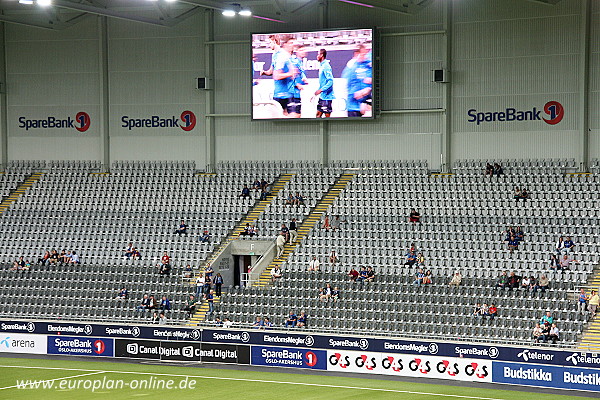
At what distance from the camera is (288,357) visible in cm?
3575

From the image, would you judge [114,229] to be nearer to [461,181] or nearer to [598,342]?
[461,181]

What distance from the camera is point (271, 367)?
118 ft

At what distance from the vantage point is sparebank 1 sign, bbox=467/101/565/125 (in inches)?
1756

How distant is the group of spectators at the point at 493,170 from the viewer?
148ft

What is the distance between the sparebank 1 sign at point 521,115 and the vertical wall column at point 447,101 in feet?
3.34

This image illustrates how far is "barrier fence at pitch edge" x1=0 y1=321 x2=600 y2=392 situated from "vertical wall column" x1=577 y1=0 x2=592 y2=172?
1471 cm

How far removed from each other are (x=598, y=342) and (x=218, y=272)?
685 inches

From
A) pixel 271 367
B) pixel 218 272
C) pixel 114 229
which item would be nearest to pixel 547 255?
pixel 271 367

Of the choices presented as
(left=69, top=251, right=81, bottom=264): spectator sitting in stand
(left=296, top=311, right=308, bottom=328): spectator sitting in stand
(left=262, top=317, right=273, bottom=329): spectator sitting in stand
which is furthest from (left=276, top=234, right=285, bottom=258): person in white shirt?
(left=69, top=251, right=81, bottom=264): spectator sitting in stand

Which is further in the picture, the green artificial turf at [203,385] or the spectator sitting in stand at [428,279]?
the spectator sitting in stand at [428,279]

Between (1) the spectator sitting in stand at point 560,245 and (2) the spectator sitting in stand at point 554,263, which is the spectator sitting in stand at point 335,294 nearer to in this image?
(2) the spectator sitting in stand at point 554,263

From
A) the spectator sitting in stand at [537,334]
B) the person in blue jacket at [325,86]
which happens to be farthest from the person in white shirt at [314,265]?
the spectator sitting in stand at [537,334]

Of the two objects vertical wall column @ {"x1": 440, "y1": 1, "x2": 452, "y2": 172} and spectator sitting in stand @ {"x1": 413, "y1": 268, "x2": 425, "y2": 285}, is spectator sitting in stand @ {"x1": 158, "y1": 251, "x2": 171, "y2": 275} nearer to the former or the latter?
spectator sitting in stand @ {"x1": 413, "y1": 268, "x2": 425, "y2": 285}

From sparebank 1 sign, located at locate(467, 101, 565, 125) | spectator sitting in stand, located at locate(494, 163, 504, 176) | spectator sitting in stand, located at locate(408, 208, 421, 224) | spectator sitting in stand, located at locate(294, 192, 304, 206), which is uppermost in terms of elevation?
sparebank 1 sign, located at locate(467, 101, 565, 125)
